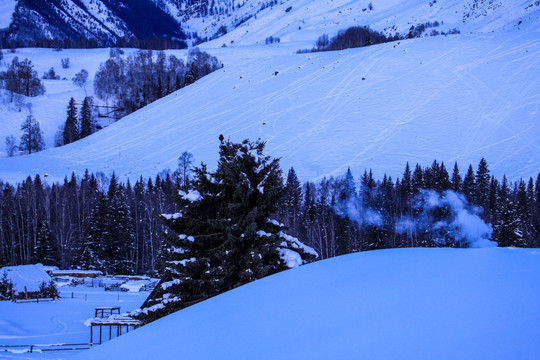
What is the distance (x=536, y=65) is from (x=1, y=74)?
10124 cm

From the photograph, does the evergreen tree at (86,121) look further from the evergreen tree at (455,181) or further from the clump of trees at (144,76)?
the evergreen tree at (455,181)

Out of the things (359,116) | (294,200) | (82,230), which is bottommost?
(82,230)

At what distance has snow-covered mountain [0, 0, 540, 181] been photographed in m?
54.9

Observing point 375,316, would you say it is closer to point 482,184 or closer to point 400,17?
point 482,184

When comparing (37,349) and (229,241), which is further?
(37,349)

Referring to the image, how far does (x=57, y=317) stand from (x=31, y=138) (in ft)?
221

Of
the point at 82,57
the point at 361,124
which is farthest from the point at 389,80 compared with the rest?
the point at 82,57

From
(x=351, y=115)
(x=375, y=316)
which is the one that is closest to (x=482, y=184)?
(x=351, y=115)

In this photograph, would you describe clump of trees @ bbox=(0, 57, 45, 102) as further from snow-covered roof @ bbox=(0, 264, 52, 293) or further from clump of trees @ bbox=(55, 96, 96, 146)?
snow-covered roof @ bbox=(0, 264, 52, 293)

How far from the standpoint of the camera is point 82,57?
133 m

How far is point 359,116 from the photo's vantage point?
62.9 m

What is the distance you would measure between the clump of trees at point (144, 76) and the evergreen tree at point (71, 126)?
10944 mm

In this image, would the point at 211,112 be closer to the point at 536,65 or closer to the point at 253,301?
the point at 536,65

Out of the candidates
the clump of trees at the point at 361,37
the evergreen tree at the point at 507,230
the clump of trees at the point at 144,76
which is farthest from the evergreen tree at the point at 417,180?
the clump of trees at the point at 361,37
